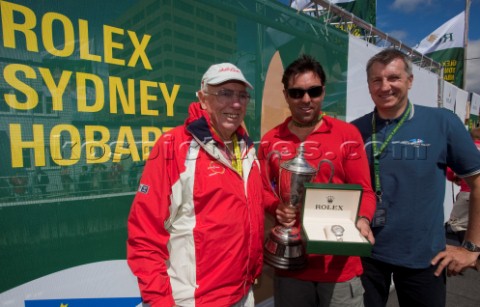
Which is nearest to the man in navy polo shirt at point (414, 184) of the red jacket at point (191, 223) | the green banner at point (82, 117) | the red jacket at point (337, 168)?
the red jacket at point (337, 168)

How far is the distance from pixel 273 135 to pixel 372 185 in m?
0.72

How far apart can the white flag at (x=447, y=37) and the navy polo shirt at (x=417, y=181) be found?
374 inches

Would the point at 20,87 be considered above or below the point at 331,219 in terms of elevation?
above

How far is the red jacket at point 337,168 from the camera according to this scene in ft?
5.16

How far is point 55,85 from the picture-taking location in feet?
4.68

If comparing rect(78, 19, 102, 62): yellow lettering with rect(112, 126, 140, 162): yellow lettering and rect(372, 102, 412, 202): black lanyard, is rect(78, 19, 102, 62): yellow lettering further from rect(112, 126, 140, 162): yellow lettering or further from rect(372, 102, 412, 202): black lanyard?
rect(372, 102, 412, 202): black lanyard

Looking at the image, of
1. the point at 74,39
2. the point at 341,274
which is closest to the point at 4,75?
the point at 74,39

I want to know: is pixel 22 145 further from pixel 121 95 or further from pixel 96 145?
pixel 121 95

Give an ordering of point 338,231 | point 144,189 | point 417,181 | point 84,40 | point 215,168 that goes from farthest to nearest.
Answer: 1. point 417,181
2. point 84,40
3. point 338,231
4. point 215,168
5. point 144,189

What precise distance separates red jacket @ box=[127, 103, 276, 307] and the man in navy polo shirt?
1.01 metres

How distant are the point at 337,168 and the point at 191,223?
896 mm

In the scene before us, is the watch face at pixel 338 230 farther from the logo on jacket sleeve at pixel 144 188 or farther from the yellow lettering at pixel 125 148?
the yellow lettering at pixel 125 148

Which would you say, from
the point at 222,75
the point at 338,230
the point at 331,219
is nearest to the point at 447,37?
the point at 331,219

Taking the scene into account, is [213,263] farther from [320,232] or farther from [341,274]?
[341,274]
